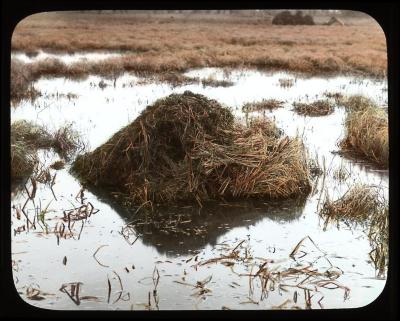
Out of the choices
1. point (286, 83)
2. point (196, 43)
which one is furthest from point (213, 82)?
point (286, 83)

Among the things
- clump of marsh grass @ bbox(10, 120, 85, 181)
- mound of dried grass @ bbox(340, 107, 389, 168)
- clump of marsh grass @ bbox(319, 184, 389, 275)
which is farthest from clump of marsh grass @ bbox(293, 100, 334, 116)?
clump of marsh grass @ bbox(10, 120, 85, 181)

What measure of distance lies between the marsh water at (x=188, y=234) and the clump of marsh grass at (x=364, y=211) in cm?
3

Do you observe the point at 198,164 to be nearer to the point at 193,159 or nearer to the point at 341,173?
the point at 193,159

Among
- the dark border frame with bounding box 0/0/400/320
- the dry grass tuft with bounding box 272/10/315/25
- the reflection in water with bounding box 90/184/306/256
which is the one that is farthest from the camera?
the reflection in water with bounding box 90/184/306/256

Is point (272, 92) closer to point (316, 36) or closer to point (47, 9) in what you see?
point (316, 36)

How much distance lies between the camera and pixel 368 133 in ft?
8.52

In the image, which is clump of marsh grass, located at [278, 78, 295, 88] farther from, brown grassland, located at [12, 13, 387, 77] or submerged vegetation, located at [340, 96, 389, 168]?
submerged vegetation, located at [340, 96, 389, 168]

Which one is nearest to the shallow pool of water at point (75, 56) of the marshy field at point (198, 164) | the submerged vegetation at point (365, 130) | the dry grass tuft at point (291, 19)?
the marshy field at point (198, 164)

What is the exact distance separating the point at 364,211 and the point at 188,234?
0.78 m

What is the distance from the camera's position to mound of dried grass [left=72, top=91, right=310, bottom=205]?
2.69m

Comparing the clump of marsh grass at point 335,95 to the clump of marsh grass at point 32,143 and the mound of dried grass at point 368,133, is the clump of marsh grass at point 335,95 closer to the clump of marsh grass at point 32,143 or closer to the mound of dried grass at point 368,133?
the mound of dried grass at point 368,133

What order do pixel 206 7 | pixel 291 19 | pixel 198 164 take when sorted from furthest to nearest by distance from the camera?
pixel 198 164, pixel 291 19, pixel 206 7

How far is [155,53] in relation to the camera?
2.63 m

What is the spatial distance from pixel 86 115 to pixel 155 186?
44cm
